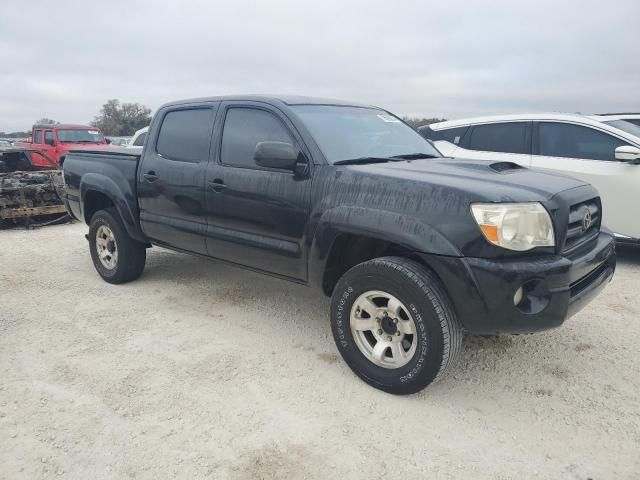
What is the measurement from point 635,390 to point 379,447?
5.57 feet

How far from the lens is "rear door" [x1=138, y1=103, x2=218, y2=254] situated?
13.4 feet

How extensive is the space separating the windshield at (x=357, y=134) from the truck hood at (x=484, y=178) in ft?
0.78

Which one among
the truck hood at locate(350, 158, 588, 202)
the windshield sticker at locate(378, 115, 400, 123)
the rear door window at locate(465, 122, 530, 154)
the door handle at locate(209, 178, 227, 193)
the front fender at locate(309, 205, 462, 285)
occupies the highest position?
the windshield sticker at locate(378, 115, 400, 123)

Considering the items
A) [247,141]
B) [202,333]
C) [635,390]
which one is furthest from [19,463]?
[635,390]

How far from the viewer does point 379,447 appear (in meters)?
2.56

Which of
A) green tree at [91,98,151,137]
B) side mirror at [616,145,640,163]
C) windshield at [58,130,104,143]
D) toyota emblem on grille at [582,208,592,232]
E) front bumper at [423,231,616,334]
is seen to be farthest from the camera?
green tree at [91,98,151,137]

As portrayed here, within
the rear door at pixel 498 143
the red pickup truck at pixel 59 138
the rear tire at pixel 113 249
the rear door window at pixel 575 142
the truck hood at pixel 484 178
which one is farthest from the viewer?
the red pickup truck at pixel 59 138

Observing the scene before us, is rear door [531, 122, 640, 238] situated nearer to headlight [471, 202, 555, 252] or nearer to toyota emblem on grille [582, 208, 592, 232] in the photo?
toyota emblem on grille [582, 208, 592, 232]

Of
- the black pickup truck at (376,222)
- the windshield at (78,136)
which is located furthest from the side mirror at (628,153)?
the windshield at (78,136)

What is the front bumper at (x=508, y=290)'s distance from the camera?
2.61 m

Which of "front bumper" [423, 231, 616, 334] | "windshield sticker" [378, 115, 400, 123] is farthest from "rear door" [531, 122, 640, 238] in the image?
"front bumper" [423, 231, 616, 334]

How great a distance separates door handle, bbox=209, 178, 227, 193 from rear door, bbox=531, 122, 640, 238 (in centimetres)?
406

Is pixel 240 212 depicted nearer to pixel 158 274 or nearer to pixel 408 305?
pixel 408 305

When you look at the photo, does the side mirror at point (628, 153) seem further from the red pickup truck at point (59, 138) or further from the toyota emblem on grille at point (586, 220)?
the red pickup truck at point (59, 138)
